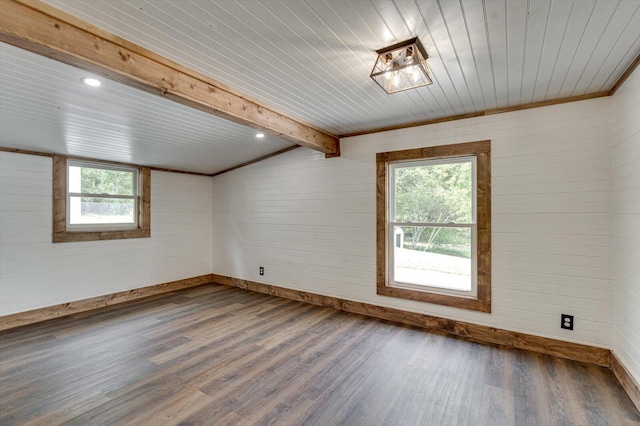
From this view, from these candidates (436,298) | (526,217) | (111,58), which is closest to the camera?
(111,58)

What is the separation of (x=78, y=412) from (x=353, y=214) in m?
3.34

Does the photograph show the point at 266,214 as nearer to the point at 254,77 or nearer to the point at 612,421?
the point at 254,77

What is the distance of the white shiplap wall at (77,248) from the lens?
3.80m

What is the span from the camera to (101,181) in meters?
4.75

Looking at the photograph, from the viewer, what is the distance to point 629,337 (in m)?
2.42

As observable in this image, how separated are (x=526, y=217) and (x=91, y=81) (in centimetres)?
415

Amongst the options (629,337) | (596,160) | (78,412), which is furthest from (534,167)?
(78,412)

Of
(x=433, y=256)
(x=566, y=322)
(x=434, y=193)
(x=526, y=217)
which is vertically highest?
(x=434, y=193)

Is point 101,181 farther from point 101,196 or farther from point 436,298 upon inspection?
point 436,298

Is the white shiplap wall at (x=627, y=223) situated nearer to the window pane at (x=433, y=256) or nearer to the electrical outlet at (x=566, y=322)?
the electrical outlet at (x=566, y=322)

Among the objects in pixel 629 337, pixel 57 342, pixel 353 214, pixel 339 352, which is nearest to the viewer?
pixel 629 337

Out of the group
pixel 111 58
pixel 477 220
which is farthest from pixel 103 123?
pixel 477 220

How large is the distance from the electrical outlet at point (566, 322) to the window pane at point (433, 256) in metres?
0.86

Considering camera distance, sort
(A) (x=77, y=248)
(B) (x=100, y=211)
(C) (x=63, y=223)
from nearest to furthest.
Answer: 1. (C) (x=63, y=223)
2. (A) (x=77, y=248)
3. (B) (x=100, y=211)
